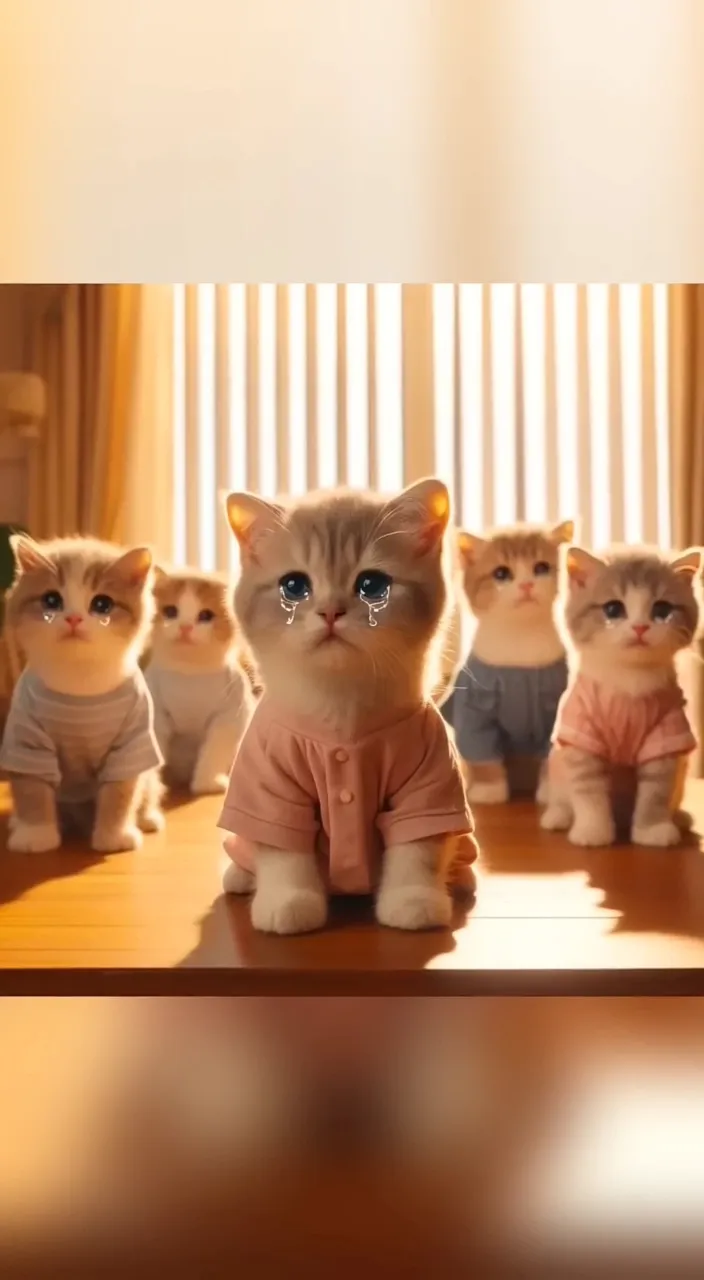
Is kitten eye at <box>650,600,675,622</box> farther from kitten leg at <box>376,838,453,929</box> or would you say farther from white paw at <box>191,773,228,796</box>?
white paw at <box>191,773,228,796</box>

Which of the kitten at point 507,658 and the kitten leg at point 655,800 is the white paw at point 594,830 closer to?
the kitten leg at point 655,800

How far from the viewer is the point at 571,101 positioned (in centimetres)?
120

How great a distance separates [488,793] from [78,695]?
0.46 m

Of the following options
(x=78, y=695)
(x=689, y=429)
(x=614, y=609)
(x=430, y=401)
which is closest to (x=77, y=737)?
(x=78, y=695)

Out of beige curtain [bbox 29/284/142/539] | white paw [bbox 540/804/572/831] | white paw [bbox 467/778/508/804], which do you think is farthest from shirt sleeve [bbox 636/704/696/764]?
beige curtain [bbox 29/284/142/539]

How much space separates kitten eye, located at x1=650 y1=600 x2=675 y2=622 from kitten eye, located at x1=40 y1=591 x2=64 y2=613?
0.49m

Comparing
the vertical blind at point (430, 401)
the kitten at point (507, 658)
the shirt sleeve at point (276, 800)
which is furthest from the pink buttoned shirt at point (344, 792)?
the vertical blind at point (430, 401)

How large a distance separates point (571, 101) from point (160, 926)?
94 cm

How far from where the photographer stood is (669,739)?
0.98 metres

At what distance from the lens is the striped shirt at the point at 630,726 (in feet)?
3.24

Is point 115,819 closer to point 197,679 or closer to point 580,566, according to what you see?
point 197,679

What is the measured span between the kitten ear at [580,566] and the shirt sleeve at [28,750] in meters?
0.47

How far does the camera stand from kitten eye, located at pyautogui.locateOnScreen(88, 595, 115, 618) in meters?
0.94

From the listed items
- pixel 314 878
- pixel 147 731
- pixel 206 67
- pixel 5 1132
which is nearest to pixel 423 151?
pixel 206 67
